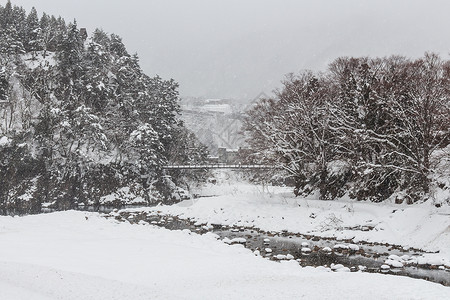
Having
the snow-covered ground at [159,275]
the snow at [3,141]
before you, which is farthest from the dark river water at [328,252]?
the snow at [3,141]

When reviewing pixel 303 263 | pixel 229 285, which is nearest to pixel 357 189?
pixel 303 263

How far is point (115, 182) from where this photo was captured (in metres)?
50.2

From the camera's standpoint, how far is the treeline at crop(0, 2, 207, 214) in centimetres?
4622

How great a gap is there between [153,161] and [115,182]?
664 cm

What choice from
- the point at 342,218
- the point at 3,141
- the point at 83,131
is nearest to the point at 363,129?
the point at 342,218

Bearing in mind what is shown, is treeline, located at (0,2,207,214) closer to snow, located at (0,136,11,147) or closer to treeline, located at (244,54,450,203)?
snow, located at (0,136,11,147)

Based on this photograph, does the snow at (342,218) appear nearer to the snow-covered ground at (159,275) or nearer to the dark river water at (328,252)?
the dark river water at (328,252)

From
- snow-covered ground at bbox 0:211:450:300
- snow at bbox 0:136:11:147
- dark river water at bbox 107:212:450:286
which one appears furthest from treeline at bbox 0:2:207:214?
snow-covered ground at bbox 0:211:450:300

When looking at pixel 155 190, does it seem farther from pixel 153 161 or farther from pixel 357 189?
pixel 357 189

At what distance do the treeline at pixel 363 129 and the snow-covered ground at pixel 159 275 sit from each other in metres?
12.0

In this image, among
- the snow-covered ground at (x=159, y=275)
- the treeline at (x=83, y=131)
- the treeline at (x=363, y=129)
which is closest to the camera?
the snow-covered ground at (x=159, y=275)

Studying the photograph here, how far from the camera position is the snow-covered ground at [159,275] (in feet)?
26.0

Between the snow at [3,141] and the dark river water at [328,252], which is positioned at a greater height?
the snow at [3,141]

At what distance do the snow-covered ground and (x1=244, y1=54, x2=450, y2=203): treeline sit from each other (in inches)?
473
